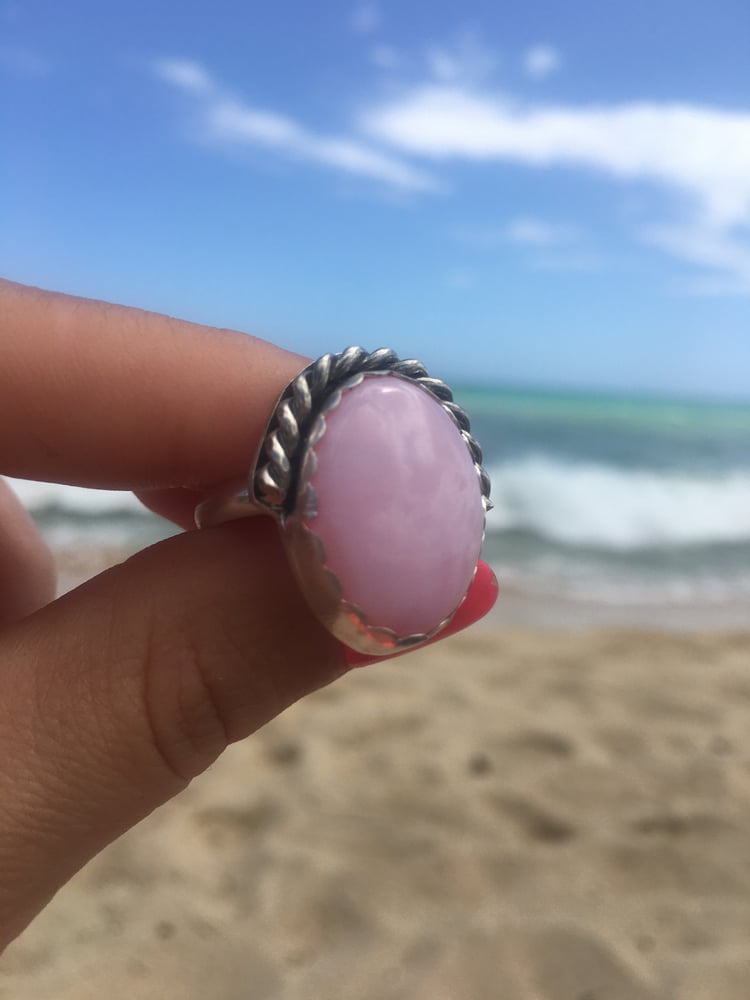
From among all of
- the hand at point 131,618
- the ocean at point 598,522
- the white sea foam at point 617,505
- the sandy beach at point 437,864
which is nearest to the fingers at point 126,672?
the hand at point 131,618

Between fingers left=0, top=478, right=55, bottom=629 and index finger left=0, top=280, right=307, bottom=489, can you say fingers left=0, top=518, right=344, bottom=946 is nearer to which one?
index finger left=0, top=280, right=307, bottom=489

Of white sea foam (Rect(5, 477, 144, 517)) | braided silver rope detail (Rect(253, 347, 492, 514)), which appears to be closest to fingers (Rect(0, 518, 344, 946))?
braided silver rope detail (Rect(253, 347, 492, 514))

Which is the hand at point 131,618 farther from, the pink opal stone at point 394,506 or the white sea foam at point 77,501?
the white sea foam at point 77,501

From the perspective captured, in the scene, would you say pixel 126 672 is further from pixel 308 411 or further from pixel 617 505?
pixel 617 505

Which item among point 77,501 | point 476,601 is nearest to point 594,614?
point 476,601

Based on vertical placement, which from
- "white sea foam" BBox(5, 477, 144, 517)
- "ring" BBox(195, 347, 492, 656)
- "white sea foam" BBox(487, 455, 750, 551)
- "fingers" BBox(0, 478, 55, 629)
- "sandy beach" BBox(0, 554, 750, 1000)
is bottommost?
"white sea foam" BBox(5, 477, 144, 517)

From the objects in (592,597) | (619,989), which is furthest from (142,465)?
(592,597)

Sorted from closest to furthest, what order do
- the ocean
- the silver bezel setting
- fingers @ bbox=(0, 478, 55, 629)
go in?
the silver bezel setting → fingers @ bbox=(0, 478, 55, 629) → the ocean

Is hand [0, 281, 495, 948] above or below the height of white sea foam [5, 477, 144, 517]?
above
